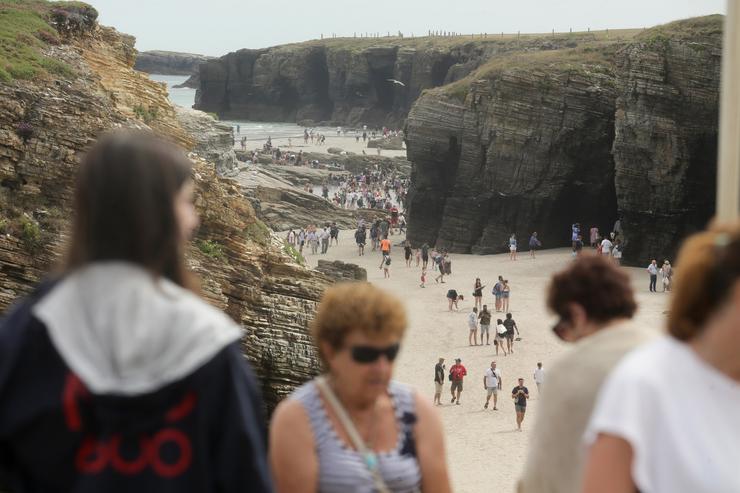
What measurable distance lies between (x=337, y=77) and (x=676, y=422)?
123371 mm

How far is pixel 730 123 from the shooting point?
12.8ft

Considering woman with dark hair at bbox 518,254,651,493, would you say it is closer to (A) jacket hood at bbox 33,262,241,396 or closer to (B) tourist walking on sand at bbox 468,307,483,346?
(A) jacket hood at bbox 33,262,241,396

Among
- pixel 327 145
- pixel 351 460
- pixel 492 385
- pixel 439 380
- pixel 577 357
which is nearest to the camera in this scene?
pixel 351 460

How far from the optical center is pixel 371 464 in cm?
345

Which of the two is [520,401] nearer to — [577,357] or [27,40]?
[27,40]

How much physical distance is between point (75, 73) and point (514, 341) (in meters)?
14.4

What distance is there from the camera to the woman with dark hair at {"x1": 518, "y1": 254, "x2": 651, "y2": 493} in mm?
3631

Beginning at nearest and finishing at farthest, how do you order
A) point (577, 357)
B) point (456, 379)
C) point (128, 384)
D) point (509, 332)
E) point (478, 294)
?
point (128, 384)
point (577, 357)
point (456, 379)
point (509, 332)
point (478, 294)

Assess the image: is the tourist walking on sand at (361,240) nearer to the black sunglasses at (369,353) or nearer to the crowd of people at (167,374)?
the black sunglasses at (369,353)

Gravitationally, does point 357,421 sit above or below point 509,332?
above

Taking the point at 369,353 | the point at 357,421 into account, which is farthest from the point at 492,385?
the point at 369,353

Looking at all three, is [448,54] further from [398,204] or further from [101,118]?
[101,118]

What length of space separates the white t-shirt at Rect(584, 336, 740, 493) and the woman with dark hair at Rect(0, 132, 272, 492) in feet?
3.13

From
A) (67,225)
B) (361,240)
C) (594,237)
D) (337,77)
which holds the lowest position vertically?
(361,240)
